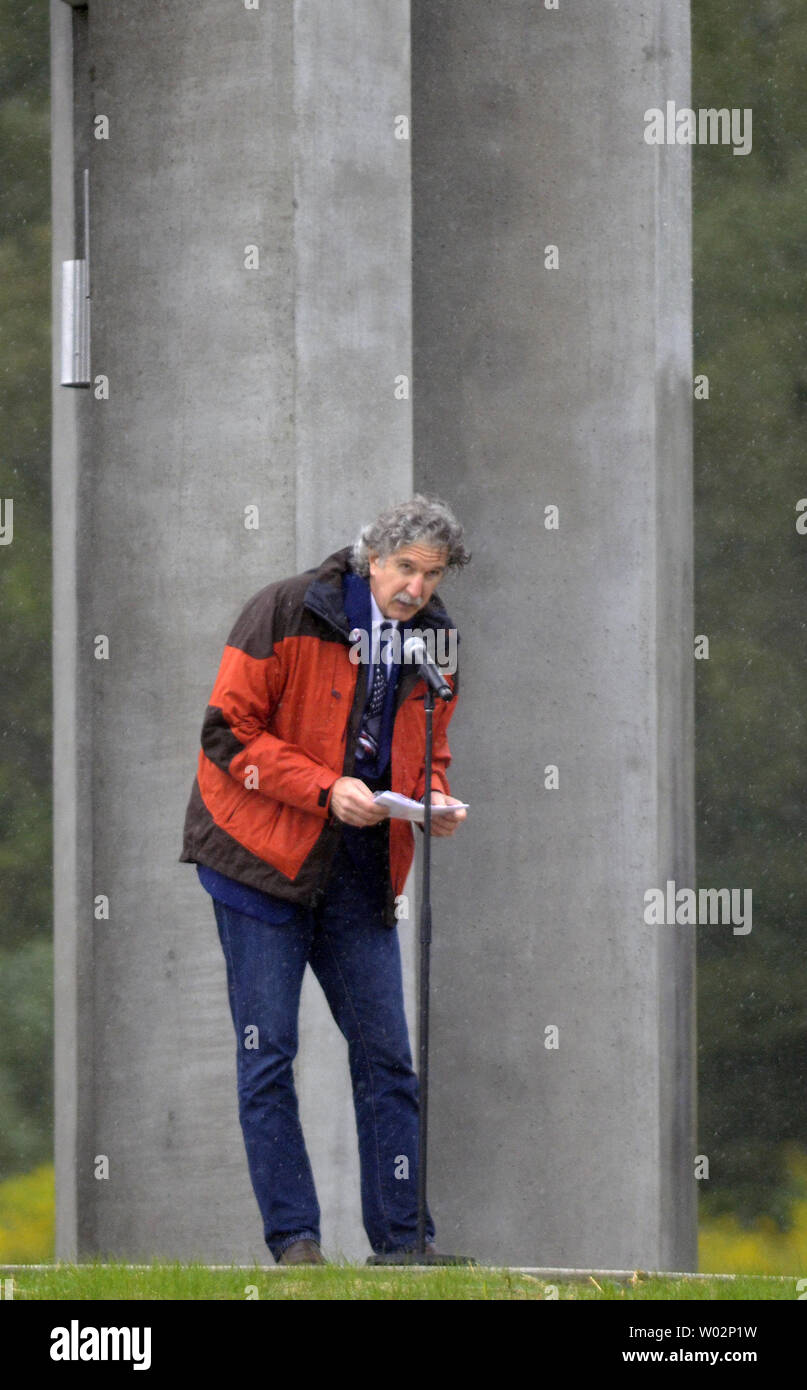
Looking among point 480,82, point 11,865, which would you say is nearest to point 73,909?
point 480,82

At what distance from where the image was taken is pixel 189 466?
22.9 ft

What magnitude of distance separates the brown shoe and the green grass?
0.34m

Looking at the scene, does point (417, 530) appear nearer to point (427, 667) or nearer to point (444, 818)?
point (427, 667)

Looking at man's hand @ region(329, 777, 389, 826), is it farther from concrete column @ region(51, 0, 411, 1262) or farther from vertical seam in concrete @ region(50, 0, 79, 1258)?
vertical seam in concrete @ region(50, 0, 79, 1258)

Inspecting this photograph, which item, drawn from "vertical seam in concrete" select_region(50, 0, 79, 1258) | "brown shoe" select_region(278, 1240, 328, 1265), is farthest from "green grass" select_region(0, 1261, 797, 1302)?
"vertical seam in concrete" select_region(50, 0, 79, 1258)

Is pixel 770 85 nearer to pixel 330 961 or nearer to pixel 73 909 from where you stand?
pixel 73 909

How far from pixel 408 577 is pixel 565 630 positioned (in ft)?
8.44

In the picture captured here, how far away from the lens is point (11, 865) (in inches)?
789

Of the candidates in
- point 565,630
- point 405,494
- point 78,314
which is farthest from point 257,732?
point 565,630

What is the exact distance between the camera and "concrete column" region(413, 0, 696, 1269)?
776 cm

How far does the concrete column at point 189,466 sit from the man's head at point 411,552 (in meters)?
1.41

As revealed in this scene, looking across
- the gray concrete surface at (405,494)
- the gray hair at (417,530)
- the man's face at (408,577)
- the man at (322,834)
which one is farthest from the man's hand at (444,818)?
the gray concrete surface at (405,494)
